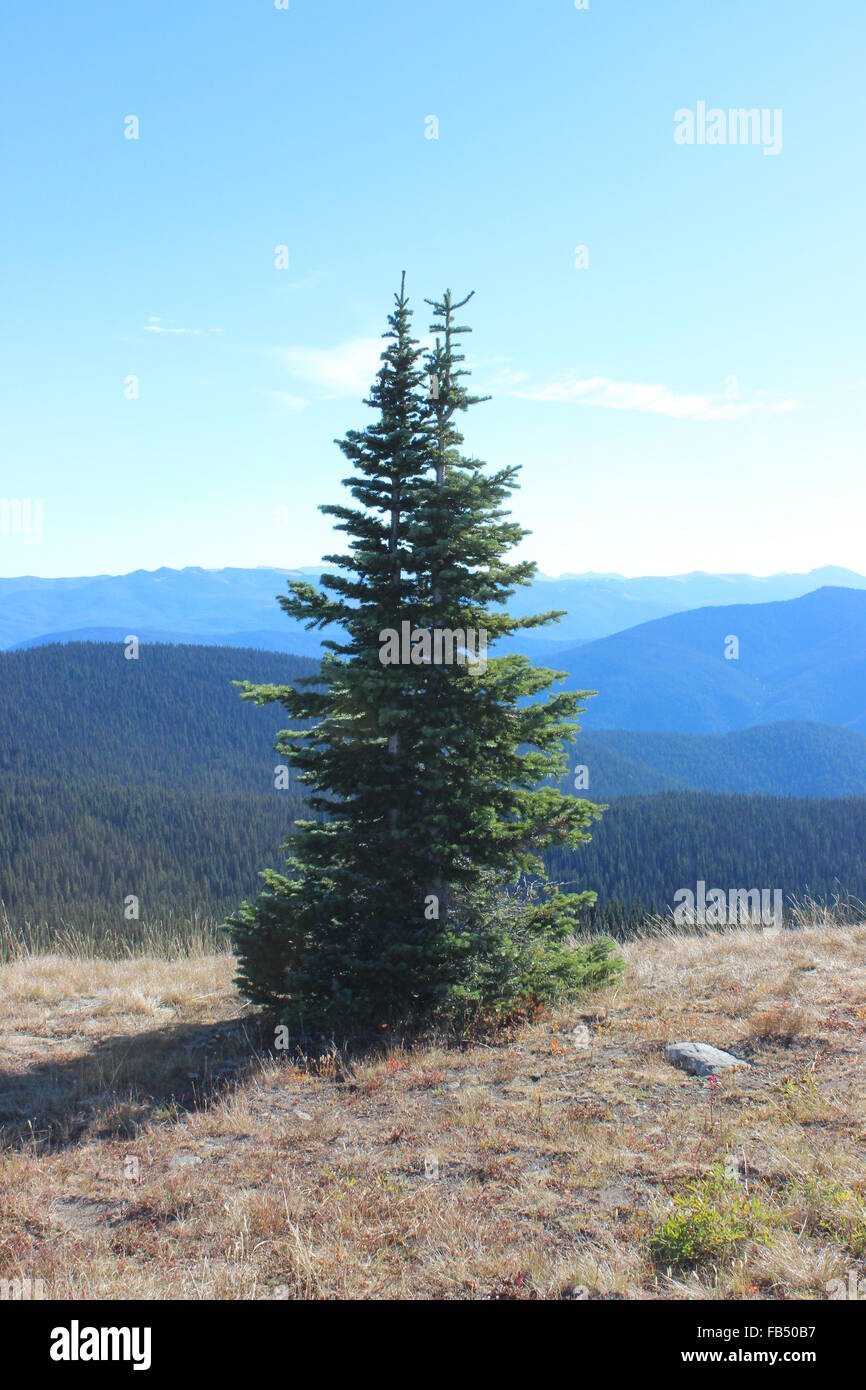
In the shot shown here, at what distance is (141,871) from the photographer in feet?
305

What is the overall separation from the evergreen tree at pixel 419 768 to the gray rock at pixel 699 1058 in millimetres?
2462

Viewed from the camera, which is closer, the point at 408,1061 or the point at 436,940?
the point at 408,1061

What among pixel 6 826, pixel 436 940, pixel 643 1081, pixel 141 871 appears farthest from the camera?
pixel 6 826

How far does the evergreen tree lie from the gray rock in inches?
96.9

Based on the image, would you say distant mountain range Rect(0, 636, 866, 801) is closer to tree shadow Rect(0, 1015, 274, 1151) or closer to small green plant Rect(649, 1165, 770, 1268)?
tree shadow Rect(0, 1015, 274, 1151)

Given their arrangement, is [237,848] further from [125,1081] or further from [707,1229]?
[707,1229]

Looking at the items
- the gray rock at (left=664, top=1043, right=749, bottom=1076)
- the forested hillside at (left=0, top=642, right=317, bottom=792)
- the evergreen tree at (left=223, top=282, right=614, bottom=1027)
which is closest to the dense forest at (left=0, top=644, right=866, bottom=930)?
the forested hillside at (left=0, top=642, right=317, bottom=792)

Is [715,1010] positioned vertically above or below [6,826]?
above

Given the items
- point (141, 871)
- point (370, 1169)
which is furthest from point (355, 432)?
point (141, 871)

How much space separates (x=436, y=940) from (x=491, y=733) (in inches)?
115

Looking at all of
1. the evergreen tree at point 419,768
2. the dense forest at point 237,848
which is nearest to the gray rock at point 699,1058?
the evergreen tree at point 419,768

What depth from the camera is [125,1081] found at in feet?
35.3
